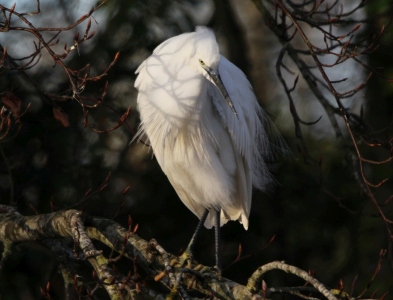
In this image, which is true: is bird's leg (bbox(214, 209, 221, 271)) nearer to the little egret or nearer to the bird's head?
the little egret

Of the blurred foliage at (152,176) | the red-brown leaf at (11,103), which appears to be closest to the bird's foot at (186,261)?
the red-brown leaf at (11,103)

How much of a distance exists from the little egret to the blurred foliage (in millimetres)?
831

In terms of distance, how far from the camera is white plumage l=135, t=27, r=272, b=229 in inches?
109

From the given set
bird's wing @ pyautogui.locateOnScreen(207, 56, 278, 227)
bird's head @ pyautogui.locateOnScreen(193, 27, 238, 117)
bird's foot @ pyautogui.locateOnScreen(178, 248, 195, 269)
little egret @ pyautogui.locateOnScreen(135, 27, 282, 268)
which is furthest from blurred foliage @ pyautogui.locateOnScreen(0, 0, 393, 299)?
bird's head @ pyautogui.locateOnScreen(193, 27, 238, 117)

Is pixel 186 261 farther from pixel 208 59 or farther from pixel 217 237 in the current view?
pixel 208 59

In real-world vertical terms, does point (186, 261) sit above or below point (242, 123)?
below

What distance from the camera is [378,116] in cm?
425

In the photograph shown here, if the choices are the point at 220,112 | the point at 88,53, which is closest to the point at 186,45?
the point at 220,112

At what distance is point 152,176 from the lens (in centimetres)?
431

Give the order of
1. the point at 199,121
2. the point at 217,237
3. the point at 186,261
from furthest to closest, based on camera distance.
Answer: the point at 217,237 → the point at 199,121 → the point at 186,261

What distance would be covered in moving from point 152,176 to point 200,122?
1.42 metres

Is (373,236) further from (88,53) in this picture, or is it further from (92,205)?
(88,53)

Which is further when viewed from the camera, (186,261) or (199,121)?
(199,121)

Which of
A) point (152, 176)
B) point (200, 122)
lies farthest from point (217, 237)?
point (152, 176)
